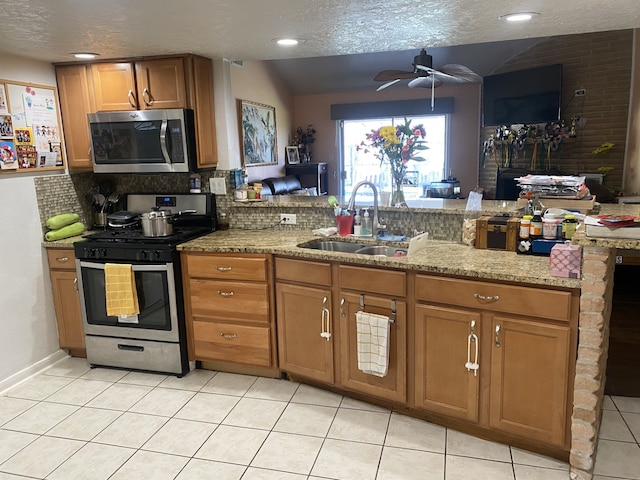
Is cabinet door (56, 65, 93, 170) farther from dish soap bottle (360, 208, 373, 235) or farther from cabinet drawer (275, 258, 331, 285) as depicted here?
dish soap bottle (360, 208, 373, 235)

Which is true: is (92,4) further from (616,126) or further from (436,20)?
(616,126)

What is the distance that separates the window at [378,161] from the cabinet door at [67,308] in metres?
5.32

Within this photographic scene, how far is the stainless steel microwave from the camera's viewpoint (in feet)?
10.4

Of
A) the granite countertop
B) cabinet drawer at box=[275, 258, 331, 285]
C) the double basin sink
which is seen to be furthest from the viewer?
the double basin sink

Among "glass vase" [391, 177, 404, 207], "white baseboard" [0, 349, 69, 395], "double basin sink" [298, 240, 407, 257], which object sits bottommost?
"white baseboard" [0, 349, 69, 395]

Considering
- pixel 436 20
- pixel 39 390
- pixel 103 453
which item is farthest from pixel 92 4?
pixel 39 390

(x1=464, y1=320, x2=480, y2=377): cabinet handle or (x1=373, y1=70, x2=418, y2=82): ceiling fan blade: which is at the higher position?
(x1=373, y1=70, x2=418, y2=82): ceiling fan blade

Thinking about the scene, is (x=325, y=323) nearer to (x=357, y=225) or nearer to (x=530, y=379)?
(x=357, y=225)

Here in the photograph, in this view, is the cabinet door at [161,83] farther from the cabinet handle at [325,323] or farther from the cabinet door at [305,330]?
the cabinet handle at [325,323]

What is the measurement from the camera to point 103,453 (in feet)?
7.65

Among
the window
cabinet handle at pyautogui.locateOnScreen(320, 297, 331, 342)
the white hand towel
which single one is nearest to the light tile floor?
the white hand towel

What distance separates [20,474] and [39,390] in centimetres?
90

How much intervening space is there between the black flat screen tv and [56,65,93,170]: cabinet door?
17.3 ft

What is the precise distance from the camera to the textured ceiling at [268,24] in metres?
2.10
